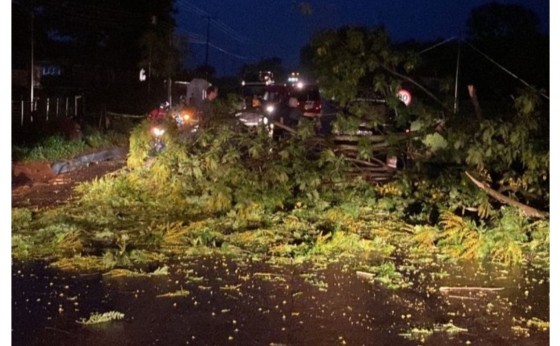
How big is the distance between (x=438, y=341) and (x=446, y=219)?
375cm

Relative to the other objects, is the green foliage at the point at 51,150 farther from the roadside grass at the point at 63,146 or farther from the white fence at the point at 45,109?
the white fence at the point at 45,109

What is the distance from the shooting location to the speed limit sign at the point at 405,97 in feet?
39.1

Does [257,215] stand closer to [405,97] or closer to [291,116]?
Answer: [405,97]

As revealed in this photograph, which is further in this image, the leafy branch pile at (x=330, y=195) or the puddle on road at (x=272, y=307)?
the leafy branch pile at (x=330, y=195)

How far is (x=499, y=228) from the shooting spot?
8.96m

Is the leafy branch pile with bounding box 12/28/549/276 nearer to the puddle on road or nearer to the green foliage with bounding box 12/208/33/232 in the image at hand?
the green foliage with bounding box 12/208/33/232

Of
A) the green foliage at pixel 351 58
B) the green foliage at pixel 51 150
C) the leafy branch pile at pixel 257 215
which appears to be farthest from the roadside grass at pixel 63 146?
the green foliage at pixel 351 58

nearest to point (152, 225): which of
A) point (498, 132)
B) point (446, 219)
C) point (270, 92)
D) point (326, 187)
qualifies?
point (326, 187)

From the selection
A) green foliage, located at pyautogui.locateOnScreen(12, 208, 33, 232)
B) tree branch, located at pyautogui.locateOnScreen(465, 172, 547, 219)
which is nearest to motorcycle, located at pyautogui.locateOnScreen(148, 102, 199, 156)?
green foliage, located at pyautogui.locateOnScreen(12, 208, 33, 232)

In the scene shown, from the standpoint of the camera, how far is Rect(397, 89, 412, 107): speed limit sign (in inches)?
469

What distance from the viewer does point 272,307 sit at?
6.70m

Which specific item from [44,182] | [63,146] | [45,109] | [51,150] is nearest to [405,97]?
[44,182]

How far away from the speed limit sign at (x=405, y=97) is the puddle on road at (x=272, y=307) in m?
4.31

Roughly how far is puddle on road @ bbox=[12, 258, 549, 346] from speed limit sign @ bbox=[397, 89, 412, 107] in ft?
14.2
